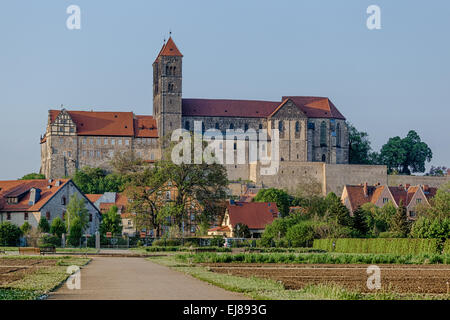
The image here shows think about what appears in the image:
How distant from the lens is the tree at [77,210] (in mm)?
77750

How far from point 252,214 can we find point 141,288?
68.0 metres

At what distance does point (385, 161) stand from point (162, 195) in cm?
8747

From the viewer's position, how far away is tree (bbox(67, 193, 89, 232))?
7775cm

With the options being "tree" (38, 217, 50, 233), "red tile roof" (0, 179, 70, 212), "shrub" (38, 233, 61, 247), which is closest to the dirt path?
"shrub" (38, 233, 61, 247)

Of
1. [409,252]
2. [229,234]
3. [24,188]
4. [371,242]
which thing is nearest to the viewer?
[409,252]

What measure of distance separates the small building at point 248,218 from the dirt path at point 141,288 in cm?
5773

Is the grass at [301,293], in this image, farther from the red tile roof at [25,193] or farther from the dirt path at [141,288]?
the red tile roof at [25,193]

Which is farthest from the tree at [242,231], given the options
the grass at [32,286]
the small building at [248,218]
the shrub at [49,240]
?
the grass at [32,286]

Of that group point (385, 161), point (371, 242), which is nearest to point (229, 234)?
point (371, 242)

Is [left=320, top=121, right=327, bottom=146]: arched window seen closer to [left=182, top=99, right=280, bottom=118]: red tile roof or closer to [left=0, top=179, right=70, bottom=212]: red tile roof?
[left=182, top=99, right=280, bottom=118]: red tile roof

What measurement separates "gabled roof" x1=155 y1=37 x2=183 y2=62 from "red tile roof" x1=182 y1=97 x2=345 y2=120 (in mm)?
8756

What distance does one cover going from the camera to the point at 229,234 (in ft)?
300

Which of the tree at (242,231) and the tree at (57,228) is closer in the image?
the tree at (57,228)
